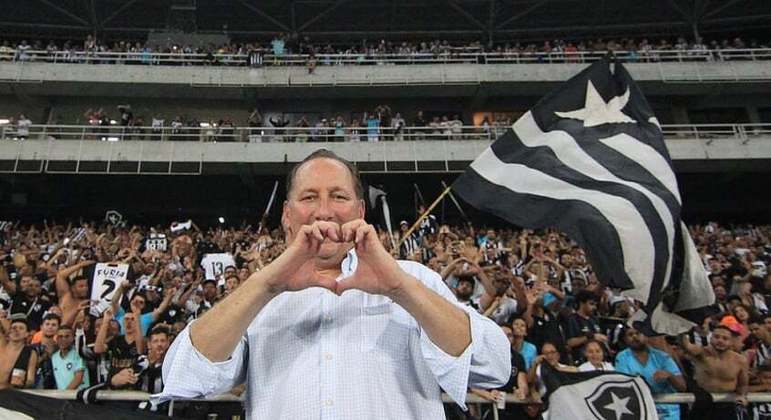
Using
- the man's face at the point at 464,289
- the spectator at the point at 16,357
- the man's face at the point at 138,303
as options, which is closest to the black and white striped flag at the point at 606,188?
the man's face at the point at 464,289

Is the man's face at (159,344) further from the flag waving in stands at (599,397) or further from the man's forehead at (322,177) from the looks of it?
the man's forehead at (322,177)

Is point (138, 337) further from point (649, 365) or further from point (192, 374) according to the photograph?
point (649, 365)

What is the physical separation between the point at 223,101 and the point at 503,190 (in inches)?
724

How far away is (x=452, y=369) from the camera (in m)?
1.41

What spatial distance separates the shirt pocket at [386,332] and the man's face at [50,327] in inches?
184

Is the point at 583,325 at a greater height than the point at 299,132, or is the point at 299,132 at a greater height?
the point at 299,132

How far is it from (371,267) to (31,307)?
20.9ft

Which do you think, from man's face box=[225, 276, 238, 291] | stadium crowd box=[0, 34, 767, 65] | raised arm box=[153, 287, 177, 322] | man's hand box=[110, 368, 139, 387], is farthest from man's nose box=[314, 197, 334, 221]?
stadium crowd box=[0, 34, 767, 65]

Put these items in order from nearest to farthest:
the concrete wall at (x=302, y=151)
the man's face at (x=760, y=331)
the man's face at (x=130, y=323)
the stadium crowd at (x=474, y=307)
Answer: the stadium crowd at (x=474, y=307) < the man's face at (x=130, y=323) < the man's face at (x=760, y=331) < the concrete wall at (x=302, y=151)

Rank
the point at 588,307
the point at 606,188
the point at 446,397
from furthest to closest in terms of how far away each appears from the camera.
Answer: the point at 588,307
the point at 606,188
the point at 446,397

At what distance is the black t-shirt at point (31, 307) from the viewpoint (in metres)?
6.01

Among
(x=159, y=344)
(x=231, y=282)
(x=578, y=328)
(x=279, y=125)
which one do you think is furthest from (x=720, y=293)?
(x=279, y=125)

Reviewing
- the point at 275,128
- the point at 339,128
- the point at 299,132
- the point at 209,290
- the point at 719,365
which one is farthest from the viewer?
the point at 299,132

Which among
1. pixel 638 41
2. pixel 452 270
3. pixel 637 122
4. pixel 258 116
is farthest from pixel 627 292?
pixel 638 41
